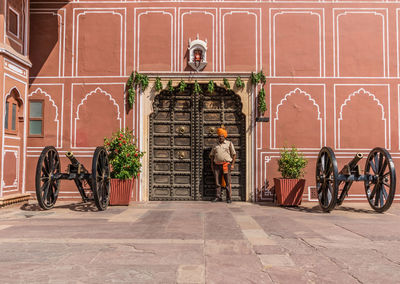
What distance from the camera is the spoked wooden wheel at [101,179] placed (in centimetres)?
603

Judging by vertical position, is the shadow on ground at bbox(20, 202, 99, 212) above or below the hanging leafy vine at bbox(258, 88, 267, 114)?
below

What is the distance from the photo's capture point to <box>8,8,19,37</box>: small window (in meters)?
7.15

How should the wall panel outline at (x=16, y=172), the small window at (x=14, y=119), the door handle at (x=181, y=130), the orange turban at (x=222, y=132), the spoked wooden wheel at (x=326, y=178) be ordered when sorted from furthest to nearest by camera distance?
the door handle at (x=181, y=130)
the orange turban at (x=222, y=132)
the small window at (x=14, y=119)
the wall panel outline at (x=16, y=172)
the spoked wooden wheel at (x=326, y=178)

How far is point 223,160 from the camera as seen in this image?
7488 millimetres

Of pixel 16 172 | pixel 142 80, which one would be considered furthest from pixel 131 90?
pixel 16 172

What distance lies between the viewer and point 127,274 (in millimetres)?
2727

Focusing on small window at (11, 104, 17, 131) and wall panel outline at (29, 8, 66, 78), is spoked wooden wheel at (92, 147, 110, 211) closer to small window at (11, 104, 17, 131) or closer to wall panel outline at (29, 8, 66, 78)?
small window at (11, 104, 17, 131)

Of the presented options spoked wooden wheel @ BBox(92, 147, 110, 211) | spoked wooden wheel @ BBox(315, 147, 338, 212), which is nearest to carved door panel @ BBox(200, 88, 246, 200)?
spoked wooden wheel @ BBox(315, 147, 338, 212)

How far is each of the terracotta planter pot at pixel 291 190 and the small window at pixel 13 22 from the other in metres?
6.54

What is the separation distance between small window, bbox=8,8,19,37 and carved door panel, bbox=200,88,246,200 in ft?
14.4

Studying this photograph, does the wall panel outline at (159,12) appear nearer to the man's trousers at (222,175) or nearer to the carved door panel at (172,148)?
the carved door panel at (172,148)

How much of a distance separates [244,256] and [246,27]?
620cm

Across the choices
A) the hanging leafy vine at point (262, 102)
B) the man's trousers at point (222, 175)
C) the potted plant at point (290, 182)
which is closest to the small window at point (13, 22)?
the man's trousers at point (222, 175)

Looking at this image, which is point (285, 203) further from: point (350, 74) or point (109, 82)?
point (109, 82)
